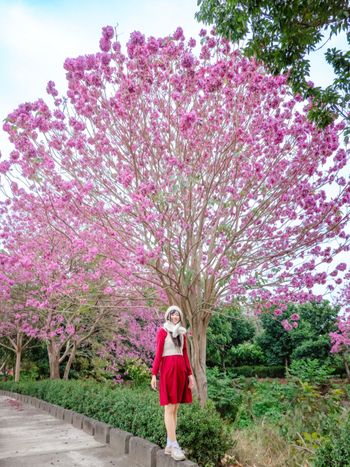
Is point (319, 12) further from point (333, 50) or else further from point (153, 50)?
point (153, 50)

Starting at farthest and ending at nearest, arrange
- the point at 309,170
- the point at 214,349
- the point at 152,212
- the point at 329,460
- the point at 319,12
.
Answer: the point at 214,349
the point at 309,170
the point at 152,212
the point at 319,12
the point at 329,460

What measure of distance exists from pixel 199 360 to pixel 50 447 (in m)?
2.25

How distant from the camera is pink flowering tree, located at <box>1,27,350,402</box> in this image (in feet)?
19.0

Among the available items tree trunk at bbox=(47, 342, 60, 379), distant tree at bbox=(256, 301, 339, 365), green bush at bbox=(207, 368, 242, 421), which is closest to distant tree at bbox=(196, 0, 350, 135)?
green bush at bbox=(207, 368, 242, 421)

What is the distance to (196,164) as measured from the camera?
18.7ft

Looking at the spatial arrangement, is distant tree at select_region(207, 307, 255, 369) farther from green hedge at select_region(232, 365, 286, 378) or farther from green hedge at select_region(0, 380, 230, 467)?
green hedge at select_region(0, 380, 230, 467)

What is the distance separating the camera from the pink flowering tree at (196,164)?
580cm

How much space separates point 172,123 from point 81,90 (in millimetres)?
1401

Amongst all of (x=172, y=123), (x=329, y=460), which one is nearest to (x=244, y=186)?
(x=172, y=123)

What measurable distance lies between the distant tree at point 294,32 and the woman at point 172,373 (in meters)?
3.03

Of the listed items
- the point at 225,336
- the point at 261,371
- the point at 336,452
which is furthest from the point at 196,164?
the point at 261,371

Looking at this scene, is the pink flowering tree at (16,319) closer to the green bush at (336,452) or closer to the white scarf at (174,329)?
the white scarf at (174,329)

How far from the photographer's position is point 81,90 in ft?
20.1

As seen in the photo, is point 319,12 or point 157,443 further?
point 319,12
